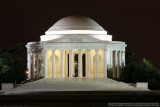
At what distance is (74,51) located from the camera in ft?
620

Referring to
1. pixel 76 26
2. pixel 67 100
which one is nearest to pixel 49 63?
pixel 76 26

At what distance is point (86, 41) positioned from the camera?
184m

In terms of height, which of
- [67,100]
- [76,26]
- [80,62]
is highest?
[76,26]

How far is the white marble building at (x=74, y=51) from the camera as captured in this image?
184m

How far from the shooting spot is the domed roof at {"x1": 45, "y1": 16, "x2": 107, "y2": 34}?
190125 mm

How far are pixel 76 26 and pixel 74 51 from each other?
252 inches

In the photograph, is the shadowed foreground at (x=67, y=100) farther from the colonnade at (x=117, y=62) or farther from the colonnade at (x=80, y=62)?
the colonnade at (x=117, y=62)

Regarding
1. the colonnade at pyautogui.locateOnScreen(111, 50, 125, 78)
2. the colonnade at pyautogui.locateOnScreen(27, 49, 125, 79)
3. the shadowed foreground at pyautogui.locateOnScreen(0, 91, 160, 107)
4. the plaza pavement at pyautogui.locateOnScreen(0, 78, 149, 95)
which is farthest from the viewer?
the colonnade at pyautogui.locateOnScreen(111, 50, 125, 78)

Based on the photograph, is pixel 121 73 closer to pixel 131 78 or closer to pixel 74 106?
pixel 131 78

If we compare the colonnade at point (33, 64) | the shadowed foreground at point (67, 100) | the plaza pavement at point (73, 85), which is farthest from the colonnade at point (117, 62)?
the shadowed foreground at point (67, 100)

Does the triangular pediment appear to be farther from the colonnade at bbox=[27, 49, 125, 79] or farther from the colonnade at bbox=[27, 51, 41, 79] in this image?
the colonnade at bbox=[27, 51, 41, 79]

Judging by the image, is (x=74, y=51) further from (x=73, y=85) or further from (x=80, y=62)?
(x=73, y=85)

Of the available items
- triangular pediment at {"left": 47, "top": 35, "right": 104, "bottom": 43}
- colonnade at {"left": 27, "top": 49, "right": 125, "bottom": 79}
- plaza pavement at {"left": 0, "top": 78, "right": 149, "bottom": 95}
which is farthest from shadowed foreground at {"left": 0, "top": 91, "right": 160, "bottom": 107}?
triangular pediment at {"left": 47, "top": 35, "right": 104, "bottom": 43}

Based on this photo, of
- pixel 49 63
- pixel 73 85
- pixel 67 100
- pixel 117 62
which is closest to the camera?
pixel 67 100
